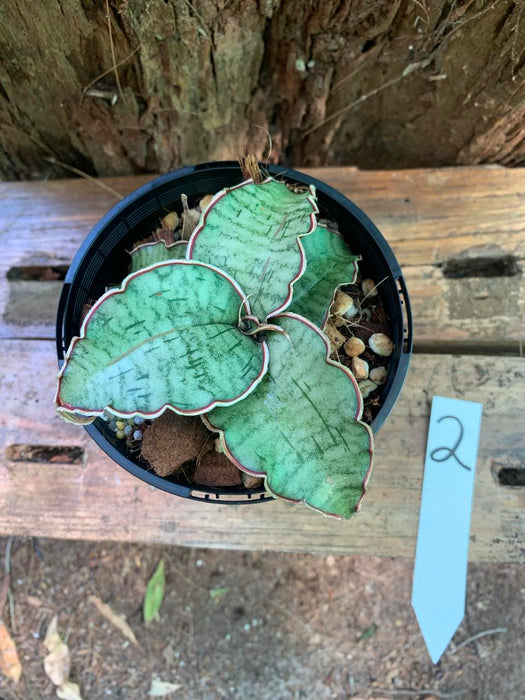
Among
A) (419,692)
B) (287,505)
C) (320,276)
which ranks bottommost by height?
(419,692)

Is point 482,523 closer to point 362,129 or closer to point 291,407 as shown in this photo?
point 291,407

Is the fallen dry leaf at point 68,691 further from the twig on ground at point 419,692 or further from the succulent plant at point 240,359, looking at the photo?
the succulent plant at point 240,359

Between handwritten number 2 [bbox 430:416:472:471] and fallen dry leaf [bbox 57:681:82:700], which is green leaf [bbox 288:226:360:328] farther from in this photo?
fallen dry leaf [bbox 57:681:82:700]

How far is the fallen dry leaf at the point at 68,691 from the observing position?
1.22 m

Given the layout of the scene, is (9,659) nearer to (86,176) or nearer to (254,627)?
(254,627)

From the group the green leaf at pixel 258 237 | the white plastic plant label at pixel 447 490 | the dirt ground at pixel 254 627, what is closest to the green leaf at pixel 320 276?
the green leaf at pixel 258 237

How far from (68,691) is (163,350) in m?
1.17

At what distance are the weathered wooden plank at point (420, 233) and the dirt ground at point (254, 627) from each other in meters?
0.73

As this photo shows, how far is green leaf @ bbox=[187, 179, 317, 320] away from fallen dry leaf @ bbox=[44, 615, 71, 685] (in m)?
1.15

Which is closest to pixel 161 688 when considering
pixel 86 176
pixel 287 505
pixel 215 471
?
pixel 287 505

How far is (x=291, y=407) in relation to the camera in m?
0.52

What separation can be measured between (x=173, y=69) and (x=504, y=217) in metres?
0.58

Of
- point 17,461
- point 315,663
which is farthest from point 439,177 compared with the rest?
point 315,663

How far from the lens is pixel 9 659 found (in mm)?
1248
